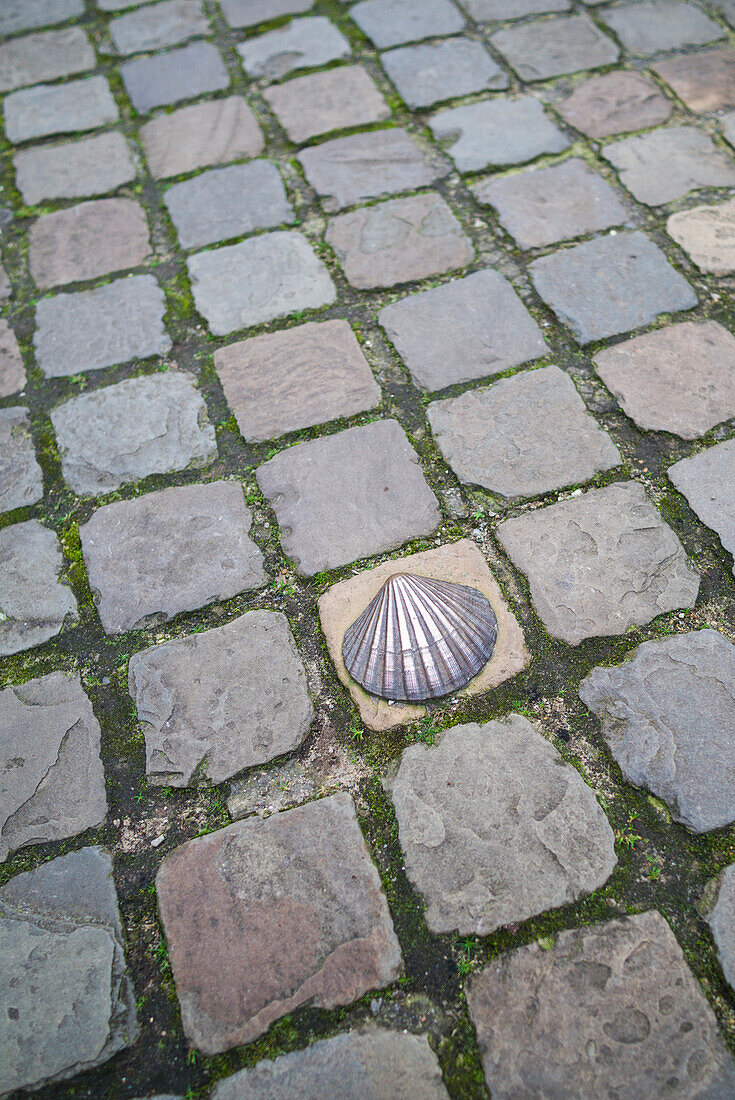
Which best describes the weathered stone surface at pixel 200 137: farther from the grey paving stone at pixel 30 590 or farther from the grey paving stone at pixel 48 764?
the grey paving stone at pixel 48 764

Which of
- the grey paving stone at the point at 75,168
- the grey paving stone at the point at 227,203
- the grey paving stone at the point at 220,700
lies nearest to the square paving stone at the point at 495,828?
the grey paving stone at the point at 220,700

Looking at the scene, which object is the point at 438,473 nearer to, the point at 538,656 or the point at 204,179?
the point at 538,656

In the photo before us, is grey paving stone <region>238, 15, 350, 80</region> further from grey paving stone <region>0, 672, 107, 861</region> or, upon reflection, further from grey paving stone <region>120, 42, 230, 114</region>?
grey paving stone <region>0, 672, 107, 861</region>

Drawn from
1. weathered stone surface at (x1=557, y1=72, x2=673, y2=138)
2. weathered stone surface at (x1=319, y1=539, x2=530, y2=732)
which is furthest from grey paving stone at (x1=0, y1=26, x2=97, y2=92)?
weathered stone surface at (x1=319, y1=539, x2=530, y2=732)

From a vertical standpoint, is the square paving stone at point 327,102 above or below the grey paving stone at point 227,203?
above

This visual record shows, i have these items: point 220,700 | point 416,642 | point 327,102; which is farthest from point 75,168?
point 416,642

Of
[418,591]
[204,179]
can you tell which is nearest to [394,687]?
[418,591]

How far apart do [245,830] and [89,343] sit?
6.34ft

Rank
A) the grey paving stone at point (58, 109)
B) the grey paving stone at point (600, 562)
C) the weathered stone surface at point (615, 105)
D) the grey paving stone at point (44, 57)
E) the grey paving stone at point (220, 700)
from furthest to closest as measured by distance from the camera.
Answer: the grey paving stone at point (44, 57) < the grey paving stone at point (58, 109) < the weathered stone surface at point (615, 105) < the grey paving stone at point (600, 562) < the grey paving stone at point (220, 700)

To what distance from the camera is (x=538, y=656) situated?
198 centimetres

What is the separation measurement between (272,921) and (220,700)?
1.85 ft

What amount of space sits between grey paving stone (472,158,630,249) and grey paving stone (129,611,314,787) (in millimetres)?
1931

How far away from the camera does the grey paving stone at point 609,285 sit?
2.65 metres

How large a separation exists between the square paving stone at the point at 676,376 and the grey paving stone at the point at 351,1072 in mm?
1869
